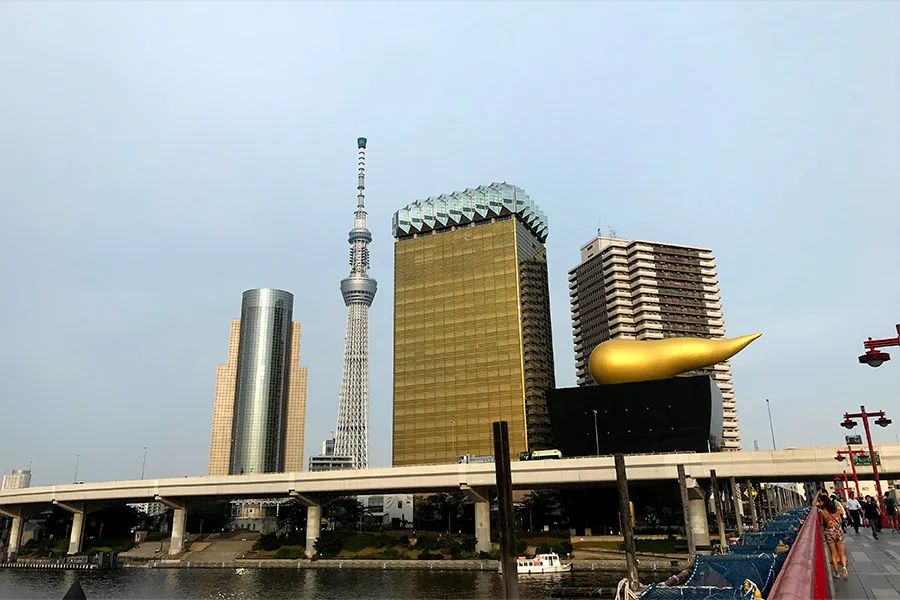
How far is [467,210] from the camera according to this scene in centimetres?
15788

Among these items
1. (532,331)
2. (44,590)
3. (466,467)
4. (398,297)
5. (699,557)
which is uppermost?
(398,297)

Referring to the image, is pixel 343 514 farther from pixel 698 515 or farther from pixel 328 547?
pixel 698 515

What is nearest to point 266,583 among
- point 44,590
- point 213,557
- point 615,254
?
point 44,590

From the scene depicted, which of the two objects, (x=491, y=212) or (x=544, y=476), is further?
(x=491, y=212)

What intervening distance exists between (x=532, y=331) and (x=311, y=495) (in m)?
76.0

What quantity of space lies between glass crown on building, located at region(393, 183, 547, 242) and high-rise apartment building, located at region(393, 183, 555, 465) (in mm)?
295

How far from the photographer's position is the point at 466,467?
7212cm

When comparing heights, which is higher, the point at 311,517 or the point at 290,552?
the point at 311,517

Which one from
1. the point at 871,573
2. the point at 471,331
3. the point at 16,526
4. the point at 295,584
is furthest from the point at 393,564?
the point at 471,331

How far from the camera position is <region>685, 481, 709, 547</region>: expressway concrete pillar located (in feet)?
211

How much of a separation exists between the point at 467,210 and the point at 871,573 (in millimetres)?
145678

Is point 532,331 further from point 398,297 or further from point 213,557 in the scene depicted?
point 213,557

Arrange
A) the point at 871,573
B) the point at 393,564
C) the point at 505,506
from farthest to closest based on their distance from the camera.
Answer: the point at 393,564 → the point at 505,506 → the point at 871,573

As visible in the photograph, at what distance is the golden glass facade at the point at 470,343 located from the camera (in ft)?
450
